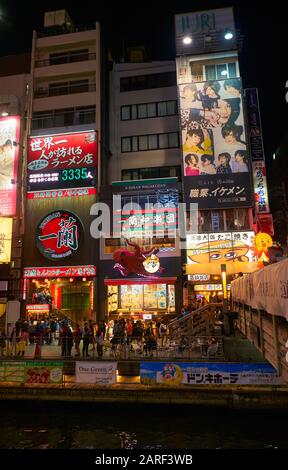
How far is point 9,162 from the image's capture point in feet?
108

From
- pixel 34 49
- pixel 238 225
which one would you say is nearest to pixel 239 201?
pixel 238 225

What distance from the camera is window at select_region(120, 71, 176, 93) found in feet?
119

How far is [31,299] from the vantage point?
30.5 meters

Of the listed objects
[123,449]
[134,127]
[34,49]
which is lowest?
[123,449]

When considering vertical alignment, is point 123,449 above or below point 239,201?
below

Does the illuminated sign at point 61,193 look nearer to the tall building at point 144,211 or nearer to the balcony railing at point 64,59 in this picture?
the tall building at point 144,211

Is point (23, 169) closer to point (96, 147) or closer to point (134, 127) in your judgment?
point (96, 147)

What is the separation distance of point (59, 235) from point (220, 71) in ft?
64.8

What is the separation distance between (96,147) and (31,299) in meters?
13.4

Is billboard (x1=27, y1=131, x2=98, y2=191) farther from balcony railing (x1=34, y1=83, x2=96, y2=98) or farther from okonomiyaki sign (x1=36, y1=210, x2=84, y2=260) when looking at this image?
balcony railing (x1=34, y1=83, x2=96, y2=98)

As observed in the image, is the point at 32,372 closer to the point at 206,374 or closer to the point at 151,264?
the point at 206,374

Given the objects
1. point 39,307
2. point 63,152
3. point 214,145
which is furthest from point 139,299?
point 63,152

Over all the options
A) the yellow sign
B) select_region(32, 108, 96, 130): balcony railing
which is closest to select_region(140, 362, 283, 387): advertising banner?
the yellow sign

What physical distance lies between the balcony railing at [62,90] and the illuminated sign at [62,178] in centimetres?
912
